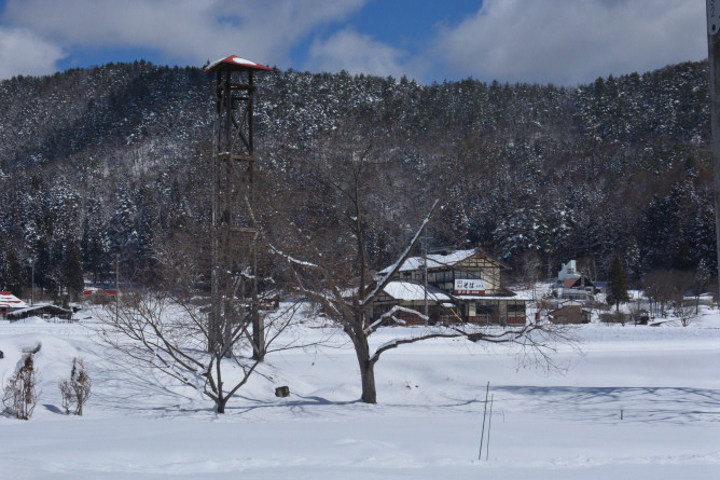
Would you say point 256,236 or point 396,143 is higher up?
point 396,143

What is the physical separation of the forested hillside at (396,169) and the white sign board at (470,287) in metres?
4.77

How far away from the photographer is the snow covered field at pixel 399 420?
7.57m

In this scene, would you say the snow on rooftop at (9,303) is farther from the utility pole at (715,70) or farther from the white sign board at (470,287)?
the utility pole at (715,70)

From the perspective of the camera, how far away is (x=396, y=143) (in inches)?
745

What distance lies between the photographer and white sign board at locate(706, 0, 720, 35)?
5034 mm

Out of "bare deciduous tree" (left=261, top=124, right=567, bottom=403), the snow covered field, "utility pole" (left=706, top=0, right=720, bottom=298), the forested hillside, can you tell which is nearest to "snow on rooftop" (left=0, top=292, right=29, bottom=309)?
the forested hillside

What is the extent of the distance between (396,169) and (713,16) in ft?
43.9

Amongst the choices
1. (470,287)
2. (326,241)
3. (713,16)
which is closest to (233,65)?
(326,241)

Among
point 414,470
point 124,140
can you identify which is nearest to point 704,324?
point 414,470

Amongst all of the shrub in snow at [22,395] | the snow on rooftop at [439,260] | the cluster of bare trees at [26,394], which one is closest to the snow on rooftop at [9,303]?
the snow on rooftop at [439,260]

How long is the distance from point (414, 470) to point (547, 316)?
1122cm

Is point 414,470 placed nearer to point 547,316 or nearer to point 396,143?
point 547,316

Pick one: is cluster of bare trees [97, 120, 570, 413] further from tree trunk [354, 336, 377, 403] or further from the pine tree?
the pine tree

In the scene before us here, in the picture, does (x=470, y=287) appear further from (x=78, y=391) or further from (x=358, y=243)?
(x=78, y=391)
